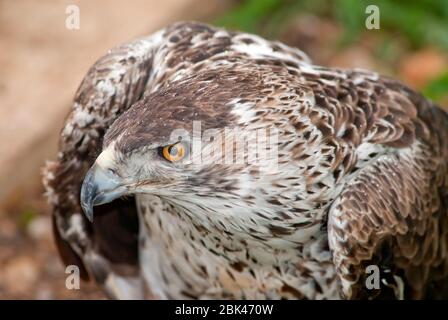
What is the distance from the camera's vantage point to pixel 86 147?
6.30 meters

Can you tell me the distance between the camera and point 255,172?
17.3 ft

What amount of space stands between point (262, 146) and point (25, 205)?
3656 mm

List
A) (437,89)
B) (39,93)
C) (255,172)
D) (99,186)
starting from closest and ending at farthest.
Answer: (99,186)
(255,172)
(437,89)
(39,93)

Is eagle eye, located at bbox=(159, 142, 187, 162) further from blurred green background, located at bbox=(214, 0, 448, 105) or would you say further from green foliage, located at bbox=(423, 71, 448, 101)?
blurred green background, located at bbox=(214, 0, 448, 105)

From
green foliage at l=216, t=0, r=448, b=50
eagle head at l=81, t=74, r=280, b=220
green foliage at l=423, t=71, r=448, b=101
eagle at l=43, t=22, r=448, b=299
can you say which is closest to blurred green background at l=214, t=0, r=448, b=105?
green foliage at l=216, t=0, r=448, b=50

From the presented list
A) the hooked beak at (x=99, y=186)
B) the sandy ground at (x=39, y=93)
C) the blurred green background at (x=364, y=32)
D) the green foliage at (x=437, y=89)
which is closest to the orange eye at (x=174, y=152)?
the hooked beak at (x=99, y=186)

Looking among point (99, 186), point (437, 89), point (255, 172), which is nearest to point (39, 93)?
point (437, 89)

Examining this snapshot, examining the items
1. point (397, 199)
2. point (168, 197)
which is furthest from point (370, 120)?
point (168, 197)

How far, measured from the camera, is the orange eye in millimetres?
5133

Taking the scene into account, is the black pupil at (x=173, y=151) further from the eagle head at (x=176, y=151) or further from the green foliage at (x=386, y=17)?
the green foliage at (x=386, y=17)

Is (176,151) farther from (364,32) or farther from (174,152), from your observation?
(364,32)

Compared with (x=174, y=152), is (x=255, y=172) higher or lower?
lower

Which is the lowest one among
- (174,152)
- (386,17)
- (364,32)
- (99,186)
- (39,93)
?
(39,93)

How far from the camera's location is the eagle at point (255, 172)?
5.21 meters
